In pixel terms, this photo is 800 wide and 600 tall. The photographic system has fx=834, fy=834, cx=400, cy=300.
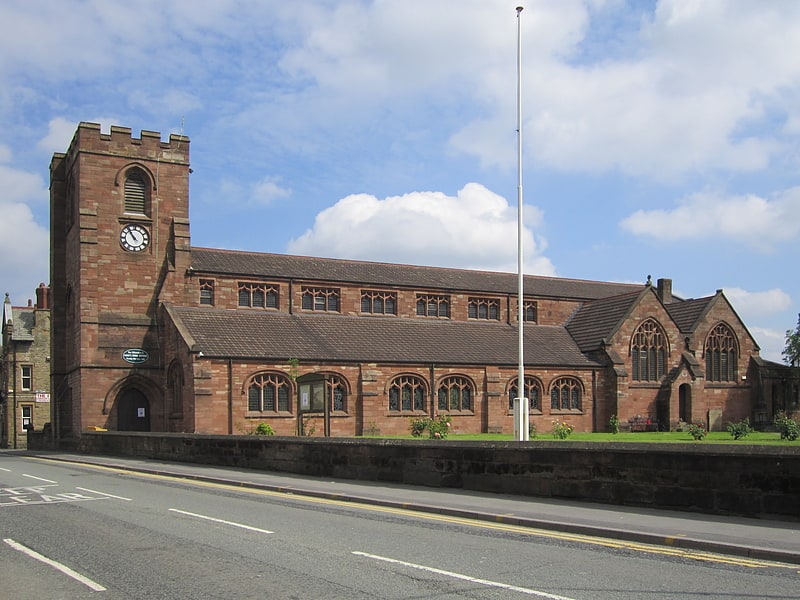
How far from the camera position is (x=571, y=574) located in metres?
8.80

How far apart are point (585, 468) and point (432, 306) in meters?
37.8

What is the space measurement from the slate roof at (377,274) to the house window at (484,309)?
2.36ft

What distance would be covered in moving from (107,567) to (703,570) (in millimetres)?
6553

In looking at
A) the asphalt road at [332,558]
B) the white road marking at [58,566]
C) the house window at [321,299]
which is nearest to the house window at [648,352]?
the house window at [321,299]

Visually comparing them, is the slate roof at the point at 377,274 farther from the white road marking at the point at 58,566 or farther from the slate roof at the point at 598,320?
the white road marking at the point at 58,566

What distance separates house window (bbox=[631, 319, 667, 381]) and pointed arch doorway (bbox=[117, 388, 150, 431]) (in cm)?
2848

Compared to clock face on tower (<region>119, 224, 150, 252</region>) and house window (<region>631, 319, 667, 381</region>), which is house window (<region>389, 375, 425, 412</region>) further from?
clock face on tower (<region>119, 224, 150, 252</region>)

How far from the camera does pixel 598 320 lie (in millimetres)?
53031

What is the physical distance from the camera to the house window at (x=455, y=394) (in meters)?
45.8

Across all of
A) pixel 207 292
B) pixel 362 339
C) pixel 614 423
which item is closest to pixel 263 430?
pixel 362 339

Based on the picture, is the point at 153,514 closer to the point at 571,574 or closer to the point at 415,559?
the point at 415,559

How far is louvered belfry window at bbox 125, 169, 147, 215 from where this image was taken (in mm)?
44875

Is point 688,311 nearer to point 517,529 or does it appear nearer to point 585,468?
point 585,468

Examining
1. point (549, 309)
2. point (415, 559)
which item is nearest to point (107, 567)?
point (415, 559)
